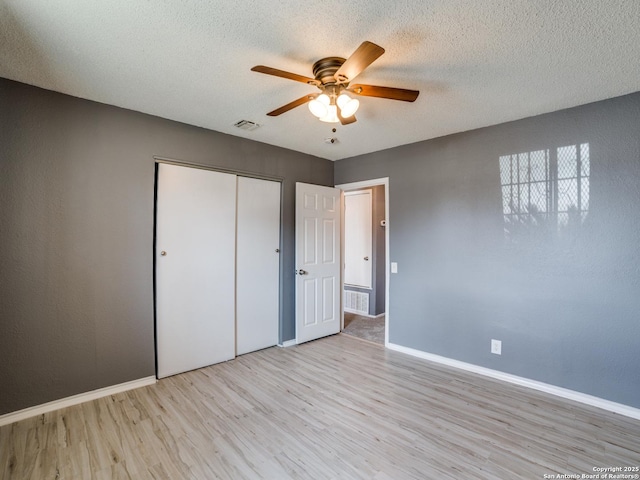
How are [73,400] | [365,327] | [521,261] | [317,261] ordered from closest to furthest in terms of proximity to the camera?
1. [73,400]
2. [521,261]
3. [317,261]
4. [365,327]

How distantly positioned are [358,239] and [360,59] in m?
4.11

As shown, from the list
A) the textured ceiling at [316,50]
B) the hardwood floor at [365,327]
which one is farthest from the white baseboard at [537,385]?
the textured ceiling at [316,50]

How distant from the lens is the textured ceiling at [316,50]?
4.99ft

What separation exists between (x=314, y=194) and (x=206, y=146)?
1.48 meters

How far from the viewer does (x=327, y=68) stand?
1909mm

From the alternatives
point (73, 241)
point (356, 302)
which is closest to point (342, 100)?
point (73, 241)

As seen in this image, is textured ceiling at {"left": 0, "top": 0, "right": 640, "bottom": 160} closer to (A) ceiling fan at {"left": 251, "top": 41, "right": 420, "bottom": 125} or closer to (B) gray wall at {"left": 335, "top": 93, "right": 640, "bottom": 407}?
(A) ceiling fan at {"left": 251, "top": 41, "right": 420, "bottom": 125}

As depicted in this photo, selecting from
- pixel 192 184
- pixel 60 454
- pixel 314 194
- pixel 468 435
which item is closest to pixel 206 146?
pixel 192 184

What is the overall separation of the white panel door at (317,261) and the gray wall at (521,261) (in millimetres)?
876

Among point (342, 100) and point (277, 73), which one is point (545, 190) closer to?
point (342, 100)

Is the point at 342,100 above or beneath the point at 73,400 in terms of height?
above

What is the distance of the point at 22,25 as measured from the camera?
1.62 m

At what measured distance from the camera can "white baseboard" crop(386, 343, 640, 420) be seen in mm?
2362

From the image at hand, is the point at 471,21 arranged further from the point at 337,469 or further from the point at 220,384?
the point at 220,384
